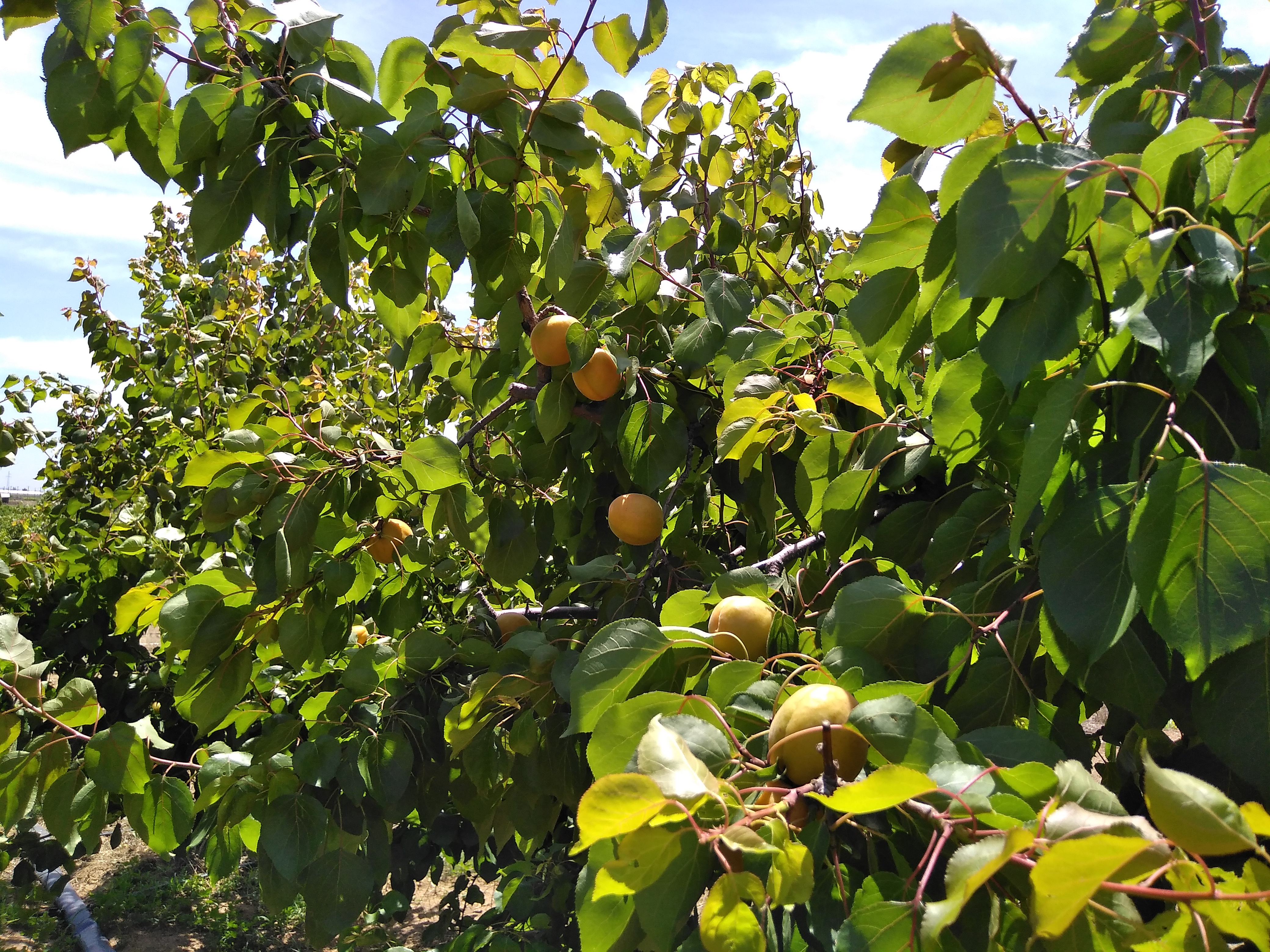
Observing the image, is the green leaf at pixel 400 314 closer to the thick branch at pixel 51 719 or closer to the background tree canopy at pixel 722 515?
the background tree canopy at pixel 722 515

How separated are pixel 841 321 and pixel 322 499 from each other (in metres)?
0.96

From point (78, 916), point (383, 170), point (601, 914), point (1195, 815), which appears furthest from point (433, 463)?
point (78, 916)

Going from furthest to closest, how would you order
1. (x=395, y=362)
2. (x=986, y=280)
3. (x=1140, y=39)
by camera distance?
(x=395, y=362), (x=1140, y=39), (x=986, y=280)

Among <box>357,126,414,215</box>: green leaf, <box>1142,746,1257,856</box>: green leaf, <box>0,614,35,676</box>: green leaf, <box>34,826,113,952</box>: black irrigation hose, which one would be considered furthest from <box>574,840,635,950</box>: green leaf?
<box>34,826,113,952</box>: black irrigation hose

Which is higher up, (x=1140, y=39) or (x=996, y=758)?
(x=1140, y=39)

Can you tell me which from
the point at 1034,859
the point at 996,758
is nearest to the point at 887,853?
the point at 996,758

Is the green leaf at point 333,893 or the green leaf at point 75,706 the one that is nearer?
the green leaf at point 333,893

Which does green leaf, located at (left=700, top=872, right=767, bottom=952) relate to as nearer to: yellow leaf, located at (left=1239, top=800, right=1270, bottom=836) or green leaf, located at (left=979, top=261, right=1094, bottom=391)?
yellow leaf, located at (left=1239, top=800, right=1270, bottom=836)

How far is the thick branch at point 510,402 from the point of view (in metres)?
1.72

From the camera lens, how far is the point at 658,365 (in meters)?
1.79

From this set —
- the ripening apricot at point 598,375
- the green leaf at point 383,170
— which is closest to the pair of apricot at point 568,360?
the ripening apricot at point 598,375

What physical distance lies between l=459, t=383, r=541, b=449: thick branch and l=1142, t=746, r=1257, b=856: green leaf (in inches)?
52.3

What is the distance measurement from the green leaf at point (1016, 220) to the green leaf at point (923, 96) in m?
0.10

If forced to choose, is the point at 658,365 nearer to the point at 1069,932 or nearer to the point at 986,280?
the point at 986,280
